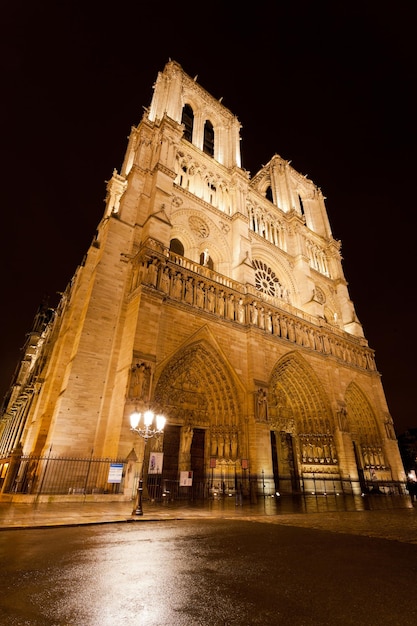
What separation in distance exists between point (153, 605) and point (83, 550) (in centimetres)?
203

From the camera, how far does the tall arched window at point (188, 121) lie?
22866mm

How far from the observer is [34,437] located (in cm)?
1239

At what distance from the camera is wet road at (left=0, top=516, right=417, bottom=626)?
7.31 ft

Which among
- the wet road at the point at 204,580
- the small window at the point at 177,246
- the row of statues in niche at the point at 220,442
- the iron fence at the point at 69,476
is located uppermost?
the small window at the point at 177,246

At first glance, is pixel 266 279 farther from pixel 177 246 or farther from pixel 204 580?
pixel 204 580

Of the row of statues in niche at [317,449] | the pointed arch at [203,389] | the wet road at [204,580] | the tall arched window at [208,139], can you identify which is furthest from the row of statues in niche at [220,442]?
the tall arched window at [208,139]

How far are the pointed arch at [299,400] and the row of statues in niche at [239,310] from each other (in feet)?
4.77

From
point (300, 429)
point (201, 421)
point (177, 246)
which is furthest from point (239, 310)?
point (300, 429)

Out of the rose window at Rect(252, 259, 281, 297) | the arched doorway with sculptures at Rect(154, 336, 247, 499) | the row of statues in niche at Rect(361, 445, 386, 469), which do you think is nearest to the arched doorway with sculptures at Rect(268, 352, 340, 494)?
the arched doorway with sculptures at Rect(154, 336, 247, 499)

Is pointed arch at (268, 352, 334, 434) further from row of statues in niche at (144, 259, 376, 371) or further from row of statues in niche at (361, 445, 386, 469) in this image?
row of statues in niche at (361, 445, 386, 469)

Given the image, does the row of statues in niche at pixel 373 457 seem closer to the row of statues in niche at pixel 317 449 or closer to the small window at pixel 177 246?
the row of statues in niche at pixel 317 449

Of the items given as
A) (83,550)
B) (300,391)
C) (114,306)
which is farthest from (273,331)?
(83,550)

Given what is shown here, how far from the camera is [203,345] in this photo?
13.7m

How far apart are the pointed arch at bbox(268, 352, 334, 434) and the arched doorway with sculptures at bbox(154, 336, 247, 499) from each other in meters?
3.71
